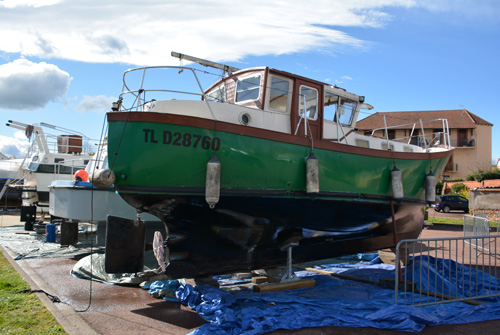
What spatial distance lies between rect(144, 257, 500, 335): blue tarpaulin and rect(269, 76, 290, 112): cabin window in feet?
9.93

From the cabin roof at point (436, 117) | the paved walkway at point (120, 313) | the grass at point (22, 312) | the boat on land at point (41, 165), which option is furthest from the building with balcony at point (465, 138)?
the grass at point (22, 312)

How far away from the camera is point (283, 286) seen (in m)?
6.03

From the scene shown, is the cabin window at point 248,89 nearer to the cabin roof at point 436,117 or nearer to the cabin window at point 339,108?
the cabin window at point 339,108

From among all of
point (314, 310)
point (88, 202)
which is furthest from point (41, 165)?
point (314, 310)

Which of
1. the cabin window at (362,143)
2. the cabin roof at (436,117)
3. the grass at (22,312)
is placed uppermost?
the cabin roof at (436,117)

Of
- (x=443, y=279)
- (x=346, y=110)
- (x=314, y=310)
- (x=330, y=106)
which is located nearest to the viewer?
(x=314, y=310)

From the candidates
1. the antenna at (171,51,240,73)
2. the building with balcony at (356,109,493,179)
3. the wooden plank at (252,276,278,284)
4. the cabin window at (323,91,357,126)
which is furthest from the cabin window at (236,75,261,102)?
the building with balcony at (356,109,493,179)

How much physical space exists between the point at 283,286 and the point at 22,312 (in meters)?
3.49

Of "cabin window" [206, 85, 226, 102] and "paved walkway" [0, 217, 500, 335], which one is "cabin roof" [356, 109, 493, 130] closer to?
"cabin window" [206, 85, 226, 102]

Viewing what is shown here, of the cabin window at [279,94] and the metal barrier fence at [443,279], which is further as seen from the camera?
the cabin window at [279,94]

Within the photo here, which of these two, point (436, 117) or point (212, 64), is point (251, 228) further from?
point (436, 117)

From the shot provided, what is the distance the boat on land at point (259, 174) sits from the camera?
16.8ft

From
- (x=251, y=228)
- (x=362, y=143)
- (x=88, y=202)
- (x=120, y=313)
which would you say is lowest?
(x=120, y=313)

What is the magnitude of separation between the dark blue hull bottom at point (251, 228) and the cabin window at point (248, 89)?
1998 mm
